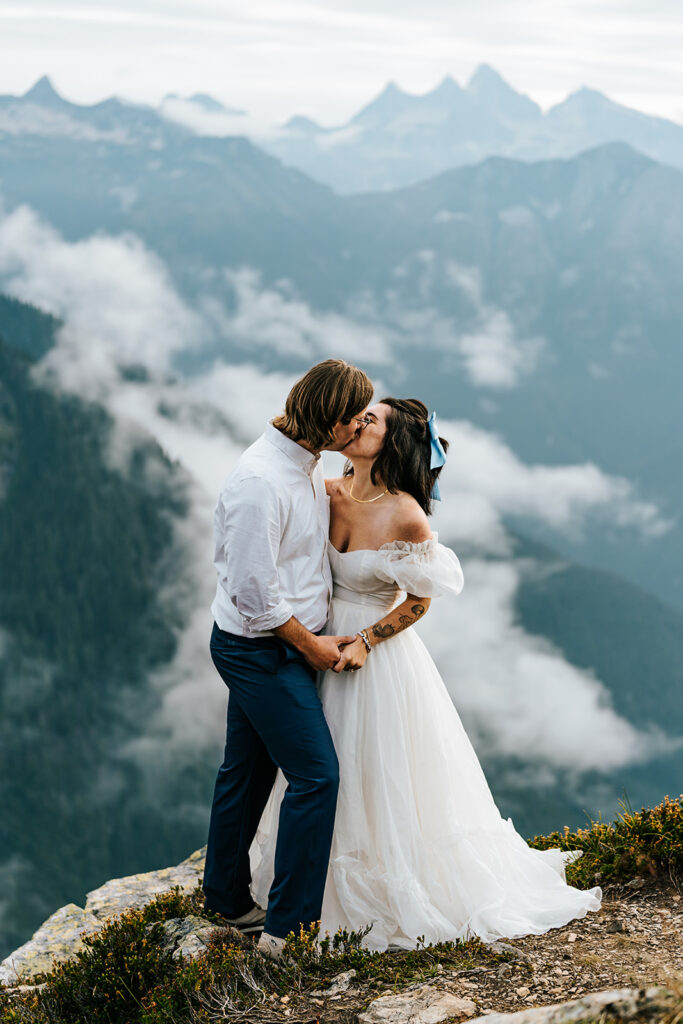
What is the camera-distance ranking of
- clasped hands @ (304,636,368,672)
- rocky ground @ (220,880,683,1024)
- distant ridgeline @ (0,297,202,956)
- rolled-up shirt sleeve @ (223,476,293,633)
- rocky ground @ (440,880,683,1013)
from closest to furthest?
rocky ground @ (220,880,683,1024) < rocky ground @ (440,880,683,1013) < rolled-up shirt sleeve @ (223,476,293,633) < clasped hands @ (304,636,368,672) < distant ridgeline @ (0,297,202,956)

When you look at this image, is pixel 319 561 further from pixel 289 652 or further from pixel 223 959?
pixel 223 959

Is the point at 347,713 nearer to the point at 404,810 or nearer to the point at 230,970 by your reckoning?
the point at 404,810

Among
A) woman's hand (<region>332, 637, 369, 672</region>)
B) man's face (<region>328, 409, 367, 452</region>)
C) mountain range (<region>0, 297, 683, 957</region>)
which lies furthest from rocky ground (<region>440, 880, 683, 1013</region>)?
mountain range (<region>0, 297, 683, 957</region>)

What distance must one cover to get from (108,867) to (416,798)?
12853 cm

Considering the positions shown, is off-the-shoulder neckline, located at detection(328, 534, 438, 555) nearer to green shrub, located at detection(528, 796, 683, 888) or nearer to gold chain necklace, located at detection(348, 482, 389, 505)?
gold chain necklace, located at detection(348, 482, 389, 505)

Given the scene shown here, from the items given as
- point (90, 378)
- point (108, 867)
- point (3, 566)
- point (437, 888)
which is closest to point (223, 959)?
point (437, 888)

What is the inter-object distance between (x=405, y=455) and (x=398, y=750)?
167cm

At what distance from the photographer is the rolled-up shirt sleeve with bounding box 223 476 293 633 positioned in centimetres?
438

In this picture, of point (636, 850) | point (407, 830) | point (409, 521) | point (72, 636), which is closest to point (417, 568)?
point (409, 521)

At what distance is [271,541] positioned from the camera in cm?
443

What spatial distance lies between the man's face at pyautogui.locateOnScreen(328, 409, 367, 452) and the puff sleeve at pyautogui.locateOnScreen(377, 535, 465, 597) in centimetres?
66

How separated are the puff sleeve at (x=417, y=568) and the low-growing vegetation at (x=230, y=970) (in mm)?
1862

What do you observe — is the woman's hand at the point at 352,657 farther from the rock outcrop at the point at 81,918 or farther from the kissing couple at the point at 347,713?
the rock outcrop at the point at 81,918

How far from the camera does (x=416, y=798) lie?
5.18 metres
